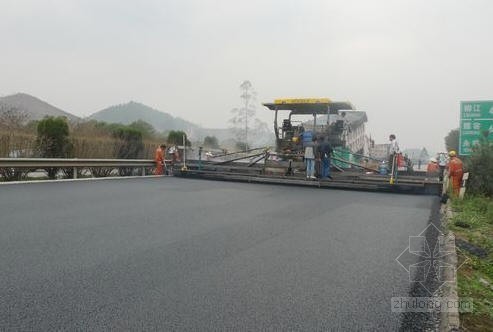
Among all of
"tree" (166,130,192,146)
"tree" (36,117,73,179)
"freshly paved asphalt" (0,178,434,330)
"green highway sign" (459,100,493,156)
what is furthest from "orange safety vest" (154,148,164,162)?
"green highway sign" (459,100,493,156)

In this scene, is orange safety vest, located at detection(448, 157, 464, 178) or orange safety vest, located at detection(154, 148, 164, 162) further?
orange safety vest, located at detection(154, 148, 164, 162)

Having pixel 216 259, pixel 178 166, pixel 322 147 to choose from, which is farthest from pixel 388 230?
pixel 178 166

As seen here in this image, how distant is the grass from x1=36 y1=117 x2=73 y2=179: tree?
13.7 m

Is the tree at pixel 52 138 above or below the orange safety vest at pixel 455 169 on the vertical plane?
above

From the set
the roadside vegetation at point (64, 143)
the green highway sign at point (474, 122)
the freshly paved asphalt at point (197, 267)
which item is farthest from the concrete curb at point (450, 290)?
the roadside vegetation at point (64, 143)

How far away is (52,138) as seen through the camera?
1586 centimetres

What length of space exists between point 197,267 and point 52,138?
13674 millimetres

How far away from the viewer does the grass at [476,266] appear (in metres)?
3.18

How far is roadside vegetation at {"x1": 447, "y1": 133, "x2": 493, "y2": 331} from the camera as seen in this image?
3373 mm

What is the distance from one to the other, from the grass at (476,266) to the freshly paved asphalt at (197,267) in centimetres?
54

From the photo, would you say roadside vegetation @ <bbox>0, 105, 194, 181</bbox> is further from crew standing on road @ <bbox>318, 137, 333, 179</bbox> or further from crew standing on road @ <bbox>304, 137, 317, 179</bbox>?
crew standing on road @ <bbox>318, 137, 333, 179</bbox>

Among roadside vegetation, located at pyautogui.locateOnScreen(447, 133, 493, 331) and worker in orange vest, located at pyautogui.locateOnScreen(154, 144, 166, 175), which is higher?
worker in orange vest, located at pyautogui.locateOnScreen(154, 144, 166, 175)

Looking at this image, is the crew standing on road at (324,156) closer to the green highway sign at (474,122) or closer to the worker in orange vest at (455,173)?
the worker in orange vest at (455,173)

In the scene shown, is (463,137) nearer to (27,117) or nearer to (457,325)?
(457,325)
